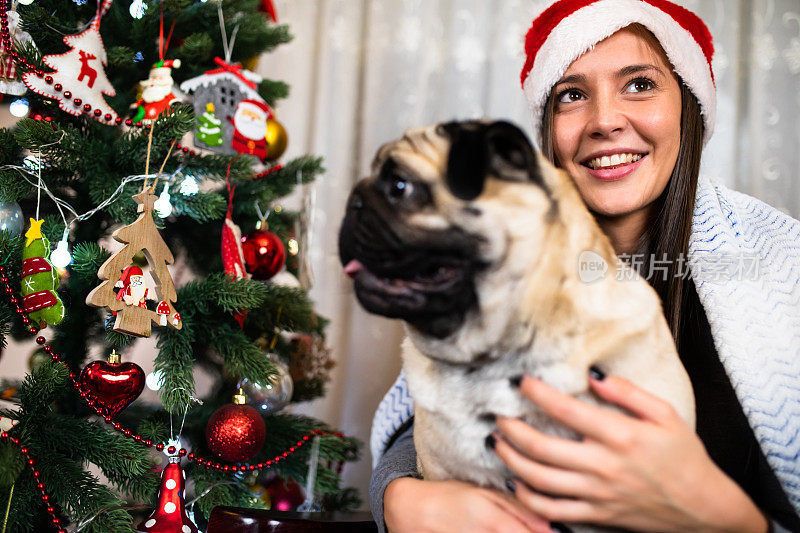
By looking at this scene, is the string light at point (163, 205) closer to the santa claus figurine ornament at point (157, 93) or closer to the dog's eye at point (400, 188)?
the santa claus figurine ornament at point (157, 93)

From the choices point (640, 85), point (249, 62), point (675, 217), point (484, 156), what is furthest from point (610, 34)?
point (249, 62)

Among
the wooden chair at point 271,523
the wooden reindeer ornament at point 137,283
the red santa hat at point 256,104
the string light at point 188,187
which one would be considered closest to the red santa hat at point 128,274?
the wooden reindeer ornament at point 137,283

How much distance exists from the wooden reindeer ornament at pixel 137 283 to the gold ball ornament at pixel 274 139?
648 millimetres

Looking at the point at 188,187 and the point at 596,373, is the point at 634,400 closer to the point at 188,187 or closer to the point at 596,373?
the point at 596,373

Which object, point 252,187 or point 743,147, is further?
point 743,147

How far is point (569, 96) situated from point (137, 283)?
97 cm

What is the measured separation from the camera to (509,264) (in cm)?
69

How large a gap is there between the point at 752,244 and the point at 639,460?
66cm

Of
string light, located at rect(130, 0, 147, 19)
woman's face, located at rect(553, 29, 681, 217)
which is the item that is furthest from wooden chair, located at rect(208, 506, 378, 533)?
string light, located at rect(130, 0, 147, 19)

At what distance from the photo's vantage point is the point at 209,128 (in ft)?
4.85

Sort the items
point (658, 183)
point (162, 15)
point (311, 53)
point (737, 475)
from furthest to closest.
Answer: point (311, 53) → point (162, 15) → point (658, 183) → point (737, 475)

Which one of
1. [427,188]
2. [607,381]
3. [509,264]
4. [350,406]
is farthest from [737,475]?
[350,406]

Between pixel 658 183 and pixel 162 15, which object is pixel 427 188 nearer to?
pixel 658 183

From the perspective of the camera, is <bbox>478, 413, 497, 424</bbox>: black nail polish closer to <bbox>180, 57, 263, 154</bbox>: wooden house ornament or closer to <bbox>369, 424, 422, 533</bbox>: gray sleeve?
<bbox>369, 424, 422, 533</bbox>: gray sleeve
